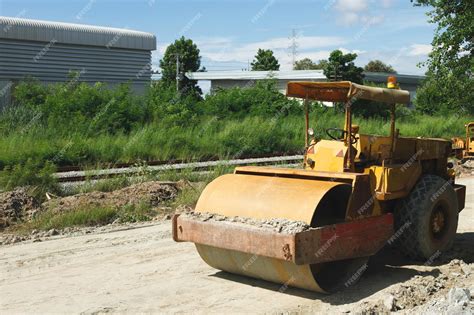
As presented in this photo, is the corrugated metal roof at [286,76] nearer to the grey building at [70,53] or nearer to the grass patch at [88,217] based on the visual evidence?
the grey building at [70,53]

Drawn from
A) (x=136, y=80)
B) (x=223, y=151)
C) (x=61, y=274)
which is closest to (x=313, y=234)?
(x=61, y=274)

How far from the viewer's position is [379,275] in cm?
755

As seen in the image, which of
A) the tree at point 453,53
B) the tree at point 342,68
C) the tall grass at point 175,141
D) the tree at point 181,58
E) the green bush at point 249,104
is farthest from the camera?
the tree at point 181,58

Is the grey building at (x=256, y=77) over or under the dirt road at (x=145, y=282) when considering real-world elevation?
over

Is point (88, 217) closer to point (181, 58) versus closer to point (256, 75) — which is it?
point (256, 75)

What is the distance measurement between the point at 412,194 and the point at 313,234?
2129 mm

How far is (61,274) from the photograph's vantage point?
7.65 m

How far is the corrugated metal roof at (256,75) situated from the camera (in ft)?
144

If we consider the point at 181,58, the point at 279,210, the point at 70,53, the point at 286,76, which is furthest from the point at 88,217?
the point at 181,58

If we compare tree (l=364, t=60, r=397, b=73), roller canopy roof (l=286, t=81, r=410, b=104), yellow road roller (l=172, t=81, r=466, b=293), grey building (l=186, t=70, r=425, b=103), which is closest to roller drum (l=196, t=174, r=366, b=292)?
yellow road roller (l=172, t=81, r=466, b=293)

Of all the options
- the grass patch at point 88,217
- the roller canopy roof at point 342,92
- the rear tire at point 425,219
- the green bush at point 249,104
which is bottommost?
the grass patch at point 88,217

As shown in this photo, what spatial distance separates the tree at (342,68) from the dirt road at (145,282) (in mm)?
31479

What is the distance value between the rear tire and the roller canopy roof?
112 centimetres

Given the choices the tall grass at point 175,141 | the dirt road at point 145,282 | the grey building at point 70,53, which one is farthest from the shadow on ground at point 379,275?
the grey building at point 70,53
